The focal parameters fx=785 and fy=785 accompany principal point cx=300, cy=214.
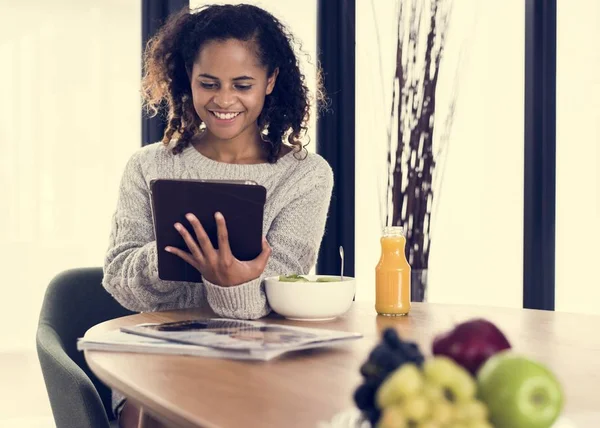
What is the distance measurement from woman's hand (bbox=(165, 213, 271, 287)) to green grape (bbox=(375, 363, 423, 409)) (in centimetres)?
92

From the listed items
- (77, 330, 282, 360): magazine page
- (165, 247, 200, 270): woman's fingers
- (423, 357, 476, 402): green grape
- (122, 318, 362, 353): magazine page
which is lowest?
(77, 330, 282, 360): magazine page

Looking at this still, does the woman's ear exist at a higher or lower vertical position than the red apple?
higher

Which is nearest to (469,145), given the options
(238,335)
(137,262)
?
(137,262)

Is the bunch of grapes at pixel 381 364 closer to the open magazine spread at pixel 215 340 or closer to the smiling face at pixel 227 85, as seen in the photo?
the open magazine spread at pixel 215 340

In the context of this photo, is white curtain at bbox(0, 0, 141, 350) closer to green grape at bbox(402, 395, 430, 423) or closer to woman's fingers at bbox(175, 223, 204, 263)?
woman's fingers at bbox(175, 223, 204, 263)

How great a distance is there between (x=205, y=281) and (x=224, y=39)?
2.26 feet

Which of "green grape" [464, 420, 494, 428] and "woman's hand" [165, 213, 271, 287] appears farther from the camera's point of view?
"woman's hand" [165, 213, 271, 287]

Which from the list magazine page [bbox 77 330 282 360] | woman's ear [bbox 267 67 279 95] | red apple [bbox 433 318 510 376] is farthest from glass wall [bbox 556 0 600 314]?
red apple [bbox 433 318 510 376]

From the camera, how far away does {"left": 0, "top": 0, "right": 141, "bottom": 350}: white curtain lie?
2.60 metres

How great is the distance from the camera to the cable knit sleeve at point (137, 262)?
5.64 feet

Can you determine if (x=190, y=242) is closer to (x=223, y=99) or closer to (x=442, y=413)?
(x=223, y=99)

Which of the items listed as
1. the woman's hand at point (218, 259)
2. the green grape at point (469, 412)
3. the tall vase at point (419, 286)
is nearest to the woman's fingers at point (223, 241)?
the woman's hand at point (218, 259)

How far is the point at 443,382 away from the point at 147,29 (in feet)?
7.89

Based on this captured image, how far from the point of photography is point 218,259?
4.97ft
